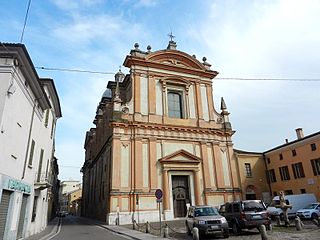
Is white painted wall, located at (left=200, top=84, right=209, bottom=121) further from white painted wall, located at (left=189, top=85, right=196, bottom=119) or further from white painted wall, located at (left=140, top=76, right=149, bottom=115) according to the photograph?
white painted wall, located at (left=140, top=76, right=149, bottom=115)

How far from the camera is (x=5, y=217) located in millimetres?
11430

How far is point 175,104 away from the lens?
2880 cm

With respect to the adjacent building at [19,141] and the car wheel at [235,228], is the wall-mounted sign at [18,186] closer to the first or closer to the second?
the adjacent building at [19,141]

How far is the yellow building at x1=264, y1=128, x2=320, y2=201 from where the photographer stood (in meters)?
Answer: 27.4

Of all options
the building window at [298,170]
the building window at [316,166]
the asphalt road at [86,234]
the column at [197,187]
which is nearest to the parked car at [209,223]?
the asphalt road at [86,234]

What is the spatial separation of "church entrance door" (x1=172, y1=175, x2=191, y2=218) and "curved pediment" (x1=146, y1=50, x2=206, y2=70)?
12497 mm

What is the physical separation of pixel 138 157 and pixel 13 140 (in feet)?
44.1

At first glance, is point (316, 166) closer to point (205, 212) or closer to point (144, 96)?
point (205, 212)

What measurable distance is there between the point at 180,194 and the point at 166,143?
5005 mm

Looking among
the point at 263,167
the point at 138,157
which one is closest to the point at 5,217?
the point at 138,157

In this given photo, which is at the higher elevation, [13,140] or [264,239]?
[13,140]

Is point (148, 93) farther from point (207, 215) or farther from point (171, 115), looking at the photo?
point (207, 215)

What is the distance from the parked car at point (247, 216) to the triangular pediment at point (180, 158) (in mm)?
10274

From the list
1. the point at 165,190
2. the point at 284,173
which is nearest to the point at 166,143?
the point at 165,190
